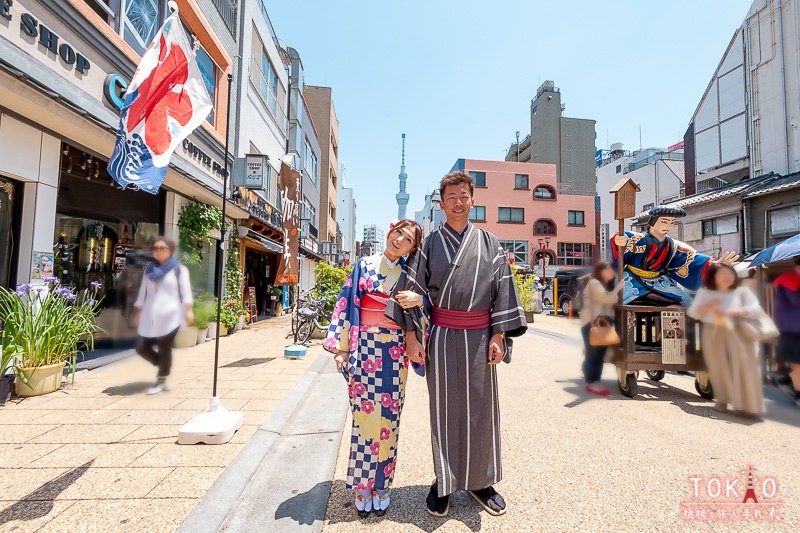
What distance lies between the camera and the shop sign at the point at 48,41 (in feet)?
13.7

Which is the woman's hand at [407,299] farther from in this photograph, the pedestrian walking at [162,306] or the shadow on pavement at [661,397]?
the shadow on pavement at [661,397]

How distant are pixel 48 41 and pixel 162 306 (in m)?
5.58

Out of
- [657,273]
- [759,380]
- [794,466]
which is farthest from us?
[657,273]

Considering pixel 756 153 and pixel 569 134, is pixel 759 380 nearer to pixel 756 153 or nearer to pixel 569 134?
pixel 756 153

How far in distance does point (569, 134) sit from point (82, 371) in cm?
4618

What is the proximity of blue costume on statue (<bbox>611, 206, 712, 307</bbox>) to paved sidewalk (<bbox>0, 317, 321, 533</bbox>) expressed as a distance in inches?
117

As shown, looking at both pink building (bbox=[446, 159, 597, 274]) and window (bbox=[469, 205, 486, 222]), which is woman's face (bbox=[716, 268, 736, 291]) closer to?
window (bbox=[469, 205, 486, 222])

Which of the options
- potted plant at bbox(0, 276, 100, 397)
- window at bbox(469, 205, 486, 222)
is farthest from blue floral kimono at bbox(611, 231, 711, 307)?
window at bbox(469, 205, 486, 222)

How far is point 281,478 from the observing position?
8.63 feet

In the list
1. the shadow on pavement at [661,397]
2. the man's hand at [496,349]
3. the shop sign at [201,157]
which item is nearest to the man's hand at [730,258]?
the shadow on pavement at [661,397]

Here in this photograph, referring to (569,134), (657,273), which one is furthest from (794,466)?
(569,134)

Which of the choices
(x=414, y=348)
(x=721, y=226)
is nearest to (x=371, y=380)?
(x=414, y=348)

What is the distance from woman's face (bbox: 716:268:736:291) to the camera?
1.23m

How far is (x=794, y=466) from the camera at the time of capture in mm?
2422
